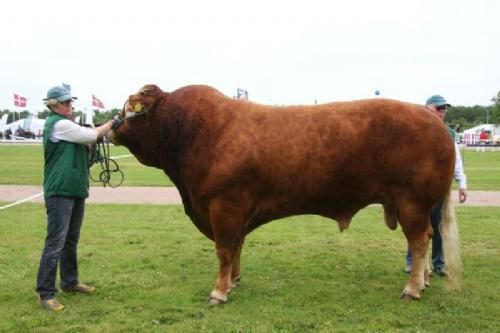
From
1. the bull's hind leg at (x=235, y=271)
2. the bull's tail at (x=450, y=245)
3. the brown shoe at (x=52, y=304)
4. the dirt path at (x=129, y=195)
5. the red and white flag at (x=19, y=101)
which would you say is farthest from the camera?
the red and white flag at (x=19, y=101)

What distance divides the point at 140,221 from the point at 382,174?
20.3 feet

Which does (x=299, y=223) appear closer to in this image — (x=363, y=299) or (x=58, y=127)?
(x=363, y=299)

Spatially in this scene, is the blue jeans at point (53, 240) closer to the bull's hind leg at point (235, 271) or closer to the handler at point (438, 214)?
the bull's hind leg at point (235, 271)

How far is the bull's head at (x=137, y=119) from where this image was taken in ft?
21.0

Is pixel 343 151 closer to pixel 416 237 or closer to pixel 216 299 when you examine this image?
pixel 416 237

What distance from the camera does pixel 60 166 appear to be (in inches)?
237

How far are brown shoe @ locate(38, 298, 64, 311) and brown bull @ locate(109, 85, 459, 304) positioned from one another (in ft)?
5.16

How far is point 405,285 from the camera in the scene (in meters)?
6.90

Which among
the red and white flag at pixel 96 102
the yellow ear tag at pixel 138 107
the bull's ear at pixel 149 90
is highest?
the red and white flag at pixel 96 102

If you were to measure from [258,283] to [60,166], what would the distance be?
8.83 feet

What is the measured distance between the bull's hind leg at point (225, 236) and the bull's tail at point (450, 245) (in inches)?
93.3

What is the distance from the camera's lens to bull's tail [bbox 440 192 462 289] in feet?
21.4

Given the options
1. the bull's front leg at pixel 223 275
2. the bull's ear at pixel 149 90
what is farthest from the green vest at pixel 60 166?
the bull's front leg at pixel 223 275

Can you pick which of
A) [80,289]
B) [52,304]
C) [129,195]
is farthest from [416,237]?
[129,195]
